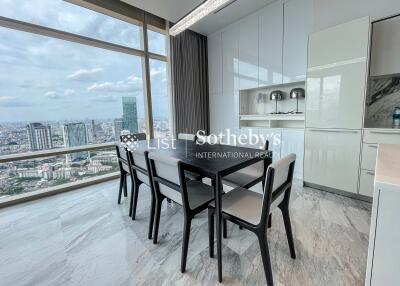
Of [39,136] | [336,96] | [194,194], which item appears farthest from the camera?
[39,136]

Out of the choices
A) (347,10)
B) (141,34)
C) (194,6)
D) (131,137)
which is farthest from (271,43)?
(131,137)

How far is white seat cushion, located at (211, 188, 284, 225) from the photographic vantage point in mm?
1253

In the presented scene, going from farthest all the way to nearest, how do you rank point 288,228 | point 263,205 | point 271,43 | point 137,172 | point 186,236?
point 271,43
point 137,172
point 288,228
point 186,236
point 263,205

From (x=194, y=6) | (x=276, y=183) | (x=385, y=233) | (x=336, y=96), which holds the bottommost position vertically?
(x=385, y=233)

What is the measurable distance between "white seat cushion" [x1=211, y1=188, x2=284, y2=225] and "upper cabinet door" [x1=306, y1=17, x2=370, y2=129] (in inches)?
68.6

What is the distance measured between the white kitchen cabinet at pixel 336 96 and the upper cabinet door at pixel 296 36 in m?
0.37

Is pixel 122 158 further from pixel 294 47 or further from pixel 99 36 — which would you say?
pixel 294 47

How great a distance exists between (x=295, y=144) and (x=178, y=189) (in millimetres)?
2483

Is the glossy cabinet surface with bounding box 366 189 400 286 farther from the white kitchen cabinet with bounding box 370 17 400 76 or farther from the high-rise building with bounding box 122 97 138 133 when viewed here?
the high-rise building with bounding box 122 97 138 133

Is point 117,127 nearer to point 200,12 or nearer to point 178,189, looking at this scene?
point 200,12

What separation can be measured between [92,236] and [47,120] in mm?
1933

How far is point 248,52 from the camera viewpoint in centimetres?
359

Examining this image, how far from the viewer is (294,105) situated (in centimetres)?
340

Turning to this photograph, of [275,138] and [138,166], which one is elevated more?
[275,138]
